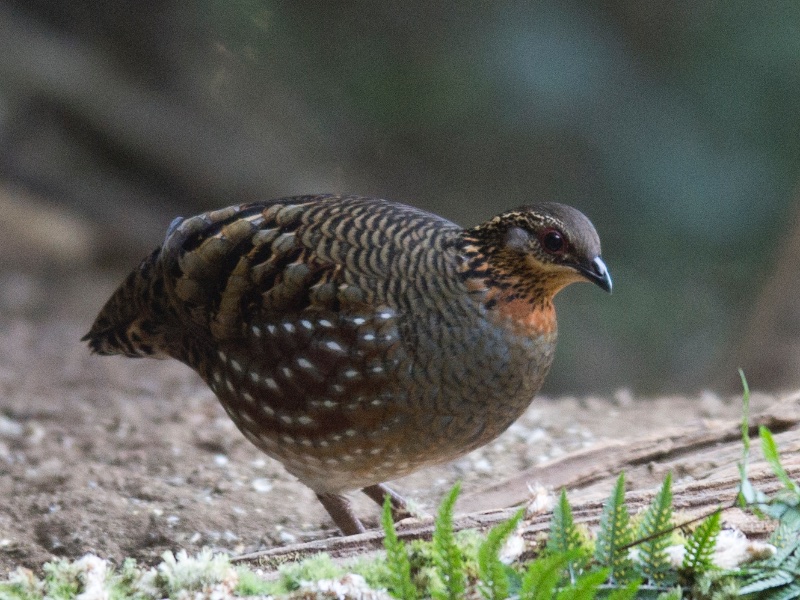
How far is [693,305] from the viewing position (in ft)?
32.8

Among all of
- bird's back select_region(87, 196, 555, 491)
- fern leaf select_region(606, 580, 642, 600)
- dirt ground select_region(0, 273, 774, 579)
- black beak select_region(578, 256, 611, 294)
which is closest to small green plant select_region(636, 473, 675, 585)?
fern leaf select_region(606, 580, 642, 600)

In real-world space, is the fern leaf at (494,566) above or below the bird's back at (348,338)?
below

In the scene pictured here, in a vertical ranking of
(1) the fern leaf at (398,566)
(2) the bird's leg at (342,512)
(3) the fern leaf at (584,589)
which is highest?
(2) the bird's leg at (342,512)

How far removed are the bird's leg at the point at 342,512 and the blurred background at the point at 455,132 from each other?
437cm

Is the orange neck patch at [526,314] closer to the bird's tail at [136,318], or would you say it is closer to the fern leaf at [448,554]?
the fern leaf at [448,554]

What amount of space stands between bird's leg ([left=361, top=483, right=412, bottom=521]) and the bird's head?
3.67 feet

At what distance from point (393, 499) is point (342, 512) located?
31 centimetres

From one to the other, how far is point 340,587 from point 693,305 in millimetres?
7712

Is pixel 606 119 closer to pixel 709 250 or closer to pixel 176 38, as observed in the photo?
pixel 709 250

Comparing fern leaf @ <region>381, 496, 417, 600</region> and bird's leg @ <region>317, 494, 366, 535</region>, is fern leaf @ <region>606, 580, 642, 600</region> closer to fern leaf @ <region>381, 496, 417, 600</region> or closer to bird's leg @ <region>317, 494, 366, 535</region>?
fern leaf @ <region>381, 496, 417, 600</region>

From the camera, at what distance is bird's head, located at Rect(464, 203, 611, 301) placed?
3807mm

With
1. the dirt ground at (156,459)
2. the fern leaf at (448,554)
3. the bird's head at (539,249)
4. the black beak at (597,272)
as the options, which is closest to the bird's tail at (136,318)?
the dirt ground at (156,459)

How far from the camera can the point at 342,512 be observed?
4535 mm

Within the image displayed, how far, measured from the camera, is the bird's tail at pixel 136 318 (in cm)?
459
